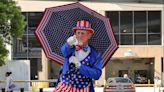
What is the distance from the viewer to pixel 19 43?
46.9 meters

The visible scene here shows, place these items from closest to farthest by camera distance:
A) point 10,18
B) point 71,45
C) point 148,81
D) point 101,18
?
1. point 71,45
2. point 101,18
3. point 10,18
4. point 148,81

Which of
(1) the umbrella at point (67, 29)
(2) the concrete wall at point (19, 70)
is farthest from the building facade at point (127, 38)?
(1) the umbrella at point (67, 29)

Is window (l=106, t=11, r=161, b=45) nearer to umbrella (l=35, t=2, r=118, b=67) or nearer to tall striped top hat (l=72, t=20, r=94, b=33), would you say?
umbrella (l=35, t=2, r=118, b=67)

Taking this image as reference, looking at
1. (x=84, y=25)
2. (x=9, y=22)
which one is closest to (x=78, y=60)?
(x=84, y=25)

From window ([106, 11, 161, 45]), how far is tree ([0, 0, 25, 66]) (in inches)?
849

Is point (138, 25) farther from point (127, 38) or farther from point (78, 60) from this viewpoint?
point (78, 60)

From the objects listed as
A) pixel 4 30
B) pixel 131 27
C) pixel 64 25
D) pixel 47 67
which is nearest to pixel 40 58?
pixel 47 67

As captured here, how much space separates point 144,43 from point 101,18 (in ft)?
135

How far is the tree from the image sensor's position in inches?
950

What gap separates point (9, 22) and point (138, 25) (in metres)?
23.0

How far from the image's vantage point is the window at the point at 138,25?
45.9 m

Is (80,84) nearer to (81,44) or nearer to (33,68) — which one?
(81,44)

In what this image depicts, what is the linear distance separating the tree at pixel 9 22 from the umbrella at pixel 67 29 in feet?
61.1

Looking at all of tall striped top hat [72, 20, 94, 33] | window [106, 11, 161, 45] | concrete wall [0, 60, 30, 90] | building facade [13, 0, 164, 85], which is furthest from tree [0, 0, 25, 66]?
window [106, 11, 161, 45]
